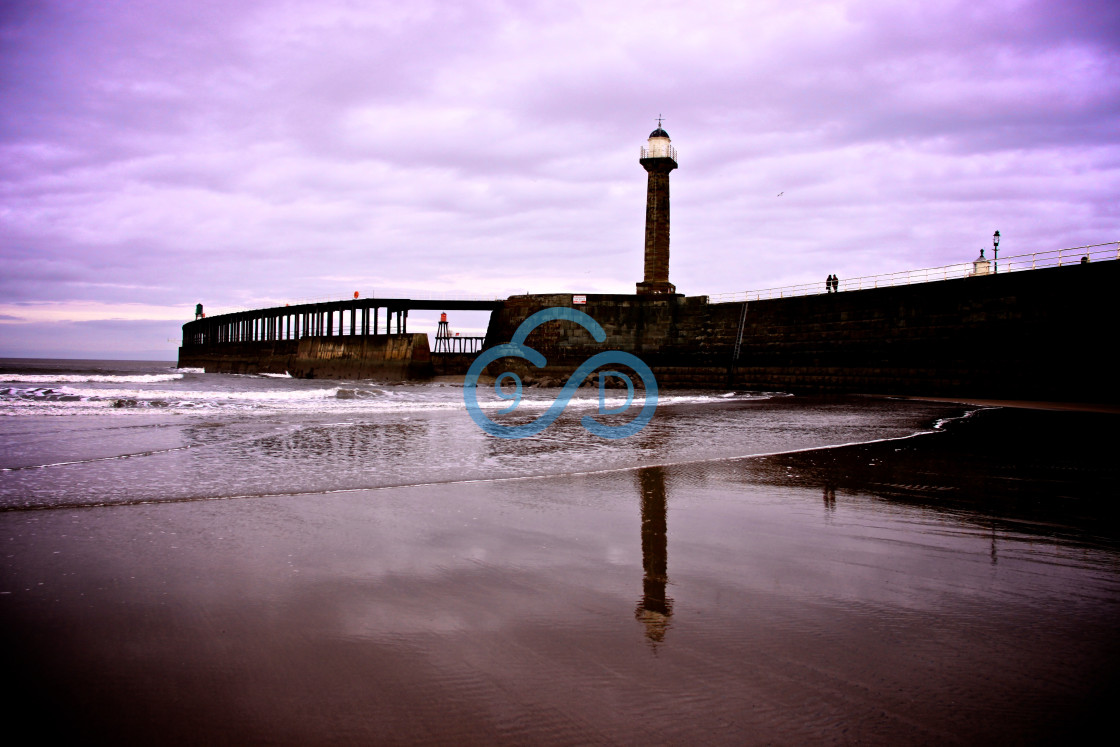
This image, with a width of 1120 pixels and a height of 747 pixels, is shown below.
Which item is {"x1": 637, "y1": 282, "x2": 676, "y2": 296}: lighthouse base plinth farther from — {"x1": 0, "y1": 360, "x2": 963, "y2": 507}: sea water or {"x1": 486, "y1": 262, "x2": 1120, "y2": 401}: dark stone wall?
{"x1": 0, "y1": 360, "x2": 963, "y2": 507}: sea water

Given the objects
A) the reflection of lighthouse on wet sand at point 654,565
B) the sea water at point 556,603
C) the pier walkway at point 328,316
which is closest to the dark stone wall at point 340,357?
the pier walkway at point 328,316

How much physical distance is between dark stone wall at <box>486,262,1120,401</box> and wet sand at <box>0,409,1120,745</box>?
1582cm

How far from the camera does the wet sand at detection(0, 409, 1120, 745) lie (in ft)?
6.16

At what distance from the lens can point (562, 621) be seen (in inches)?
103

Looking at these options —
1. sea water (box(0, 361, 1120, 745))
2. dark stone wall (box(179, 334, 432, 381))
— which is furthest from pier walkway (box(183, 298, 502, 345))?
sea water (box(0, 361, 1120, 745))

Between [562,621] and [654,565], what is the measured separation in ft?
3.04

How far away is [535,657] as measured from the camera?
90.0 inches

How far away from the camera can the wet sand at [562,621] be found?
188 centimetres

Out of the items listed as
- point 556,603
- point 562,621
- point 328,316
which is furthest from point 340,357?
point 562,621

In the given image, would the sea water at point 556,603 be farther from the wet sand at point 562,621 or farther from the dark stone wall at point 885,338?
the dark stone wall at point 885,338

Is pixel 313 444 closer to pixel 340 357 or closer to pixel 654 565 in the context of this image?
pixel 654 565

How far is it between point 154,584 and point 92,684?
41.9 inches

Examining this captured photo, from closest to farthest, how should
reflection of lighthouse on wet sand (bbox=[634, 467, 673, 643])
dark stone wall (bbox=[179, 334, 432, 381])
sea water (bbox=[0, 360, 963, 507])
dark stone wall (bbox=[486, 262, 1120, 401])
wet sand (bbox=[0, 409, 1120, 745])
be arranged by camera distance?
wet sand (bbox=[0, 409, 1120, 745]) < reflection of lighthouse on wet sand (bbox=[634, 467, 673, 643]) < sea water (bbox=[0, 360, 963, 507]) < dark stone wall (bbox=[486, 262, 1120, 401]) < dark stone wall (bbox=[179, 334, 432, 381])

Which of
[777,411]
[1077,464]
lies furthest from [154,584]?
[777,411]
